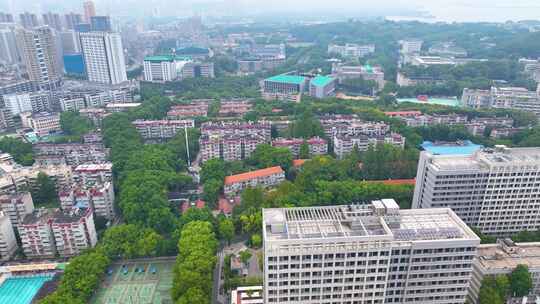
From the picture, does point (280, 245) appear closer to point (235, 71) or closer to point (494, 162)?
point (494, 162)

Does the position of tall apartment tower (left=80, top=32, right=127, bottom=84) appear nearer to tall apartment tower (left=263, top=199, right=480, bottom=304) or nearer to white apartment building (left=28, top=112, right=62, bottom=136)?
white apartment building (left=28, top=112, right=62, bottom=136)

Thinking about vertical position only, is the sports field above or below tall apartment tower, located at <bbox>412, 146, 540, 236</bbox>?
below

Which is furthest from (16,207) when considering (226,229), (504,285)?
(504,285)

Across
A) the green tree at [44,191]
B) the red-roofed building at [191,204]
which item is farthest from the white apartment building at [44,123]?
the red-roofed building at [191,204]

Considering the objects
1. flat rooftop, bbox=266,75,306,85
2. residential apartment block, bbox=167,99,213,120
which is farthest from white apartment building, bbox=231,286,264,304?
flat rooftop, bbox=266,75,306,85

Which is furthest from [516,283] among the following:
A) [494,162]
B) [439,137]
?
[439,137]

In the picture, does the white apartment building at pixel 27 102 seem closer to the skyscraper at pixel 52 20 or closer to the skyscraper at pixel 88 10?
the skyscraper at pixel 52 20
